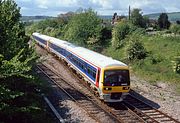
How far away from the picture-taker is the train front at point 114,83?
2088 cm

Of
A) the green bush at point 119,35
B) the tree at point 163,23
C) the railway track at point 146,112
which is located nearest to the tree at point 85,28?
the green bush at point 119,35

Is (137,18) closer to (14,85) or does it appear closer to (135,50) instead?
(135,50)

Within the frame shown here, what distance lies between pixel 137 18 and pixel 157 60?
2283 centimetres

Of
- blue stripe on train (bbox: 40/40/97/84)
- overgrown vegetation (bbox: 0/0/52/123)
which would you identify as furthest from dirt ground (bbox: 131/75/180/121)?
overgrown vegetation (bbox: 0/0/52/123)

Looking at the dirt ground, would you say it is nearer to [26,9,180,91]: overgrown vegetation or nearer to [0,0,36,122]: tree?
[26,9,180,91]: overgrown vegetation

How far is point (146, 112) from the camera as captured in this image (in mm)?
20156

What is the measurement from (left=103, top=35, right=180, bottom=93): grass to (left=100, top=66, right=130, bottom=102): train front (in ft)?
24.0

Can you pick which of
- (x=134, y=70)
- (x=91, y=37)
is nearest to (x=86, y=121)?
(x=134, y=70)

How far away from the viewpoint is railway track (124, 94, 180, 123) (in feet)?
61.1

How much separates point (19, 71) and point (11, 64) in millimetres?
712

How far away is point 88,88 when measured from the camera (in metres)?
25.8

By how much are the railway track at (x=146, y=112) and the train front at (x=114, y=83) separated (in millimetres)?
1223

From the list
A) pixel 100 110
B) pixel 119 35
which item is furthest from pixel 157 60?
pixel 100 110

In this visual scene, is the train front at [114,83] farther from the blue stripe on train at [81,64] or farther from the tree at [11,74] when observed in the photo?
the tree at [11,74]
